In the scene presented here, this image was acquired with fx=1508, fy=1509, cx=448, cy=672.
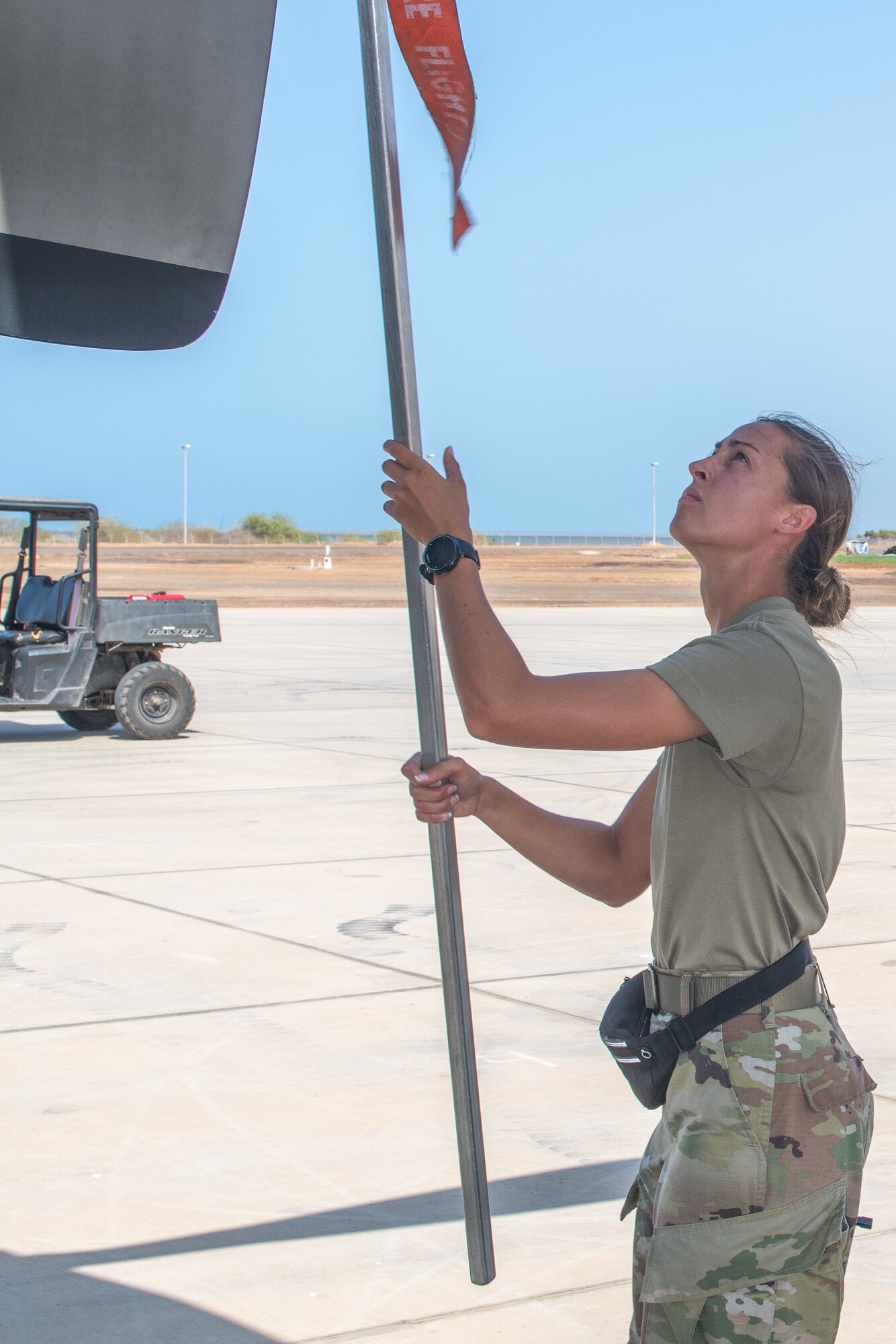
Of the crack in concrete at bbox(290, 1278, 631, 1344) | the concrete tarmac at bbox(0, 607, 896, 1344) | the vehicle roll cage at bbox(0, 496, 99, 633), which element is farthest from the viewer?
the vehicle roll cage at bbox(0, 496, 99, 633)

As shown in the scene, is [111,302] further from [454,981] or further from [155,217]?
[454,981]

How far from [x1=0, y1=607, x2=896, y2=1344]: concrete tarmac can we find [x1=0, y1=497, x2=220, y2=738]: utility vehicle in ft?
7.84

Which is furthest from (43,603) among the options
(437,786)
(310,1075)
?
(437,786)

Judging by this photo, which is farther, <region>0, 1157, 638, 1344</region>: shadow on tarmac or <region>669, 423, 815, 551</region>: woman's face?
<region>0, 1157, 638, 1344</region>: shadow on tarmac

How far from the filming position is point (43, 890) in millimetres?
7406

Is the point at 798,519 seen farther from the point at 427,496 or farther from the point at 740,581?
the point at 427,496

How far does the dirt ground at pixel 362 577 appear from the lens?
4522 cm

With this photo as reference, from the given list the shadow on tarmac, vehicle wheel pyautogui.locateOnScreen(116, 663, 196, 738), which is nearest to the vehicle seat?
vehicle wheel pyautogui.locateOnScreen(116, 663, 196, 738)

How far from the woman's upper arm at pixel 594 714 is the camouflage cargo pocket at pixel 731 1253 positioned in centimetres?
65

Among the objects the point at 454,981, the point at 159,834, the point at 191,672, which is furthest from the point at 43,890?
the point at 191,672

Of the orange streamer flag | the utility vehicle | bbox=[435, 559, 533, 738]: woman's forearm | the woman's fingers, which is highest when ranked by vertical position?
the orange streamer flag

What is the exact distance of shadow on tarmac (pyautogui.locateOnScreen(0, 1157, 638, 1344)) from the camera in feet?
10.5

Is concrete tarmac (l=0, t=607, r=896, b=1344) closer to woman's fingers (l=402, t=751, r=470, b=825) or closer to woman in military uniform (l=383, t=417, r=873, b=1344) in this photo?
woman in military uniform (l=383, t=417, r=873, b=1344)

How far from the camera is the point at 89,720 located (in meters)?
14.3
